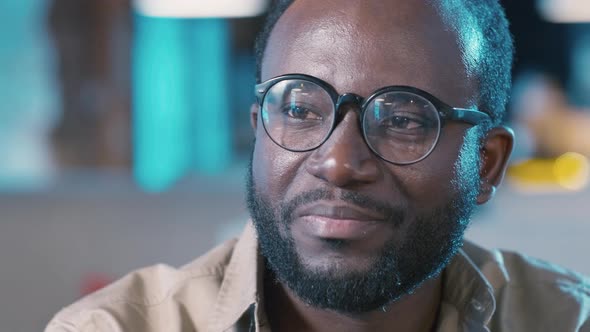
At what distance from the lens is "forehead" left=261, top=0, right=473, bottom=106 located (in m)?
1.58

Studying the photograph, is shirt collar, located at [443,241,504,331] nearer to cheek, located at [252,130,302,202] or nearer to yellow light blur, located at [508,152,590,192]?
cheek, located at [252,130,302,202]

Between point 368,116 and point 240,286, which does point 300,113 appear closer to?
point 368,116

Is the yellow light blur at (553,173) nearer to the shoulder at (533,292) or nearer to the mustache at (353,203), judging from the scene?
the shoulder at (533,292)

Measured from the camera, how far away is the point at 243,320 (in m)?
1.69

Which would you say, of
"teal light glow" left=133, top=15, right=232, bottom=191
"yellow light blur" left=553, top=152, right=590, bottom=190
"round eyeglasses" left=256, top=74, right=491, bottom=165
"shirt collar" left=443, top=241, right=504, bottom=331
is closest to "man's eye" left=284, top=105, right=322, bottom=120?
"round eyeglasses" left=256, top=74, right=491, bottom=165

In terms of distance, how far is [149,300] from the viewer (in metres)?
1.75

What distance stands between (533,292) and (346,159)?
0.66 metres

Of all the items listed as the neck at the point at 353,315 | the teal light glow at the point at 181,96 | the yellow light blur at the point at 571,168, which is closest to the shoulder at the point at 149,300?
the neck at the point at 353,315

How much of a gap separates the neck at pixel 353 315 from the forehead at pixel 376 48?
0.39 m

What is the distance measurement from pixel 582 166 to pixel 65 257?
245 cm

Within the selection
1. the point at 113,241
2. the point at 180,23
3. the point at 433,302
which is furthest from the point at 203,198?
the point at 433,302

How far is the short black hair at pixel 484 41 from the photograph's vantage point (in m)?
1.70

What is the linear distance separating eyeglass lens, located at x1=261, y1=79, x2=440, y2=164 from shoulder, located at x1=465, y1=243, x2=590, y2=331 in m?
0.47

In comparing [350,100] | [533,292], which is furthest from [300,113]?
[533,292]
